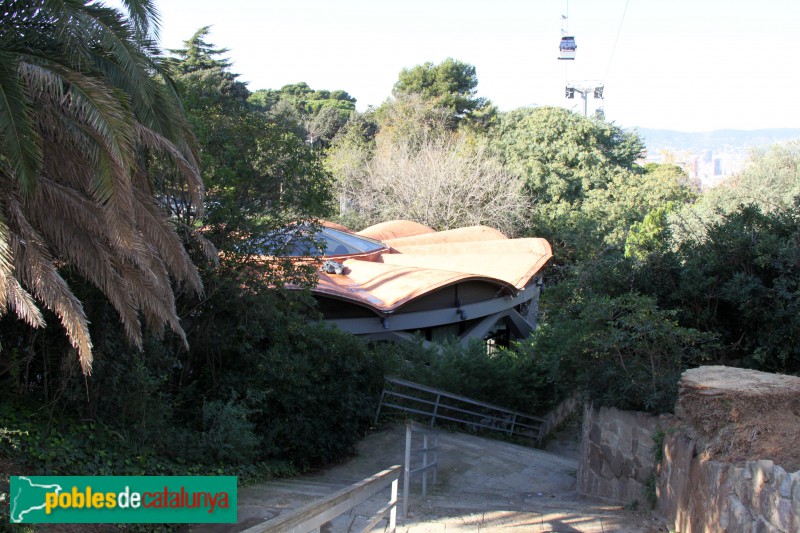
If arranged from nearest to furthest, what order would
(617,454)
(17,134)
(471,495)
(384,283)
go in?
(17,134) → (617,454) → (471,495) → (384,283)

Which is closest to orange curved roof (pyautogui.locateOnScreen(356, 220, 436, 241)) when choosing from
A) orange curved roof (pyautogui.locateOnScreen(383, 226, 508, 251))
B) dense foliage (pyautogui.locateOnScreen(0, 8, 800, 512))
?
orange curved roof (pyautogui.locateOnScreen(383, 226, 508, 251))

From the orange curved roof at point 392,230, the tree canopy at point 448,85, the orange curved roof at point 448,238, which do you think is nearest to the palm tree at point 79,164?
the orange curved roof at point 392,230

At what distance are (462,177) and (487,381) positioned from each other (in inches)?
731

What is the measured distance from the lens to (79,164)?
6.86 metres

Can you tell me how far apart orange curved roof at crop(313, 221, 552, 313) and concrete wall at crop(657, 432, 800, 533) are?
8.15m

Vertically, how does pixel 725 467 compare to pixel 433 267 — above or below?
below

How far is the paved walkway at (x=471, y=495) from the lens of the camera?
637 centimetres

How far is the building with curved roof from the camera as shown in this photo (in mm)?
16031


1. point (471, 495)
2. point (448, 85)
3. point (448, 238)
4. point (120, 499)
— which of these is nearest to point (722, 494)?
point (471, 495)

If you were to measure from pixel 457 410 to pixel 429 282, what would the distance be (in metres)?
4.60

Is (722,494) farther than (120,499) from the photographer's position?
No

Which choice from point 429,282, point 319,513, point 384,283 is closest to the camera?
point 319,513

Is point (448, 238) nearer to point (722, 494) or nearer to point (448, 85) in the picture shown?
point (722, 494)

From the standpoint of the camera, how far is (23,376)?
297 inches
